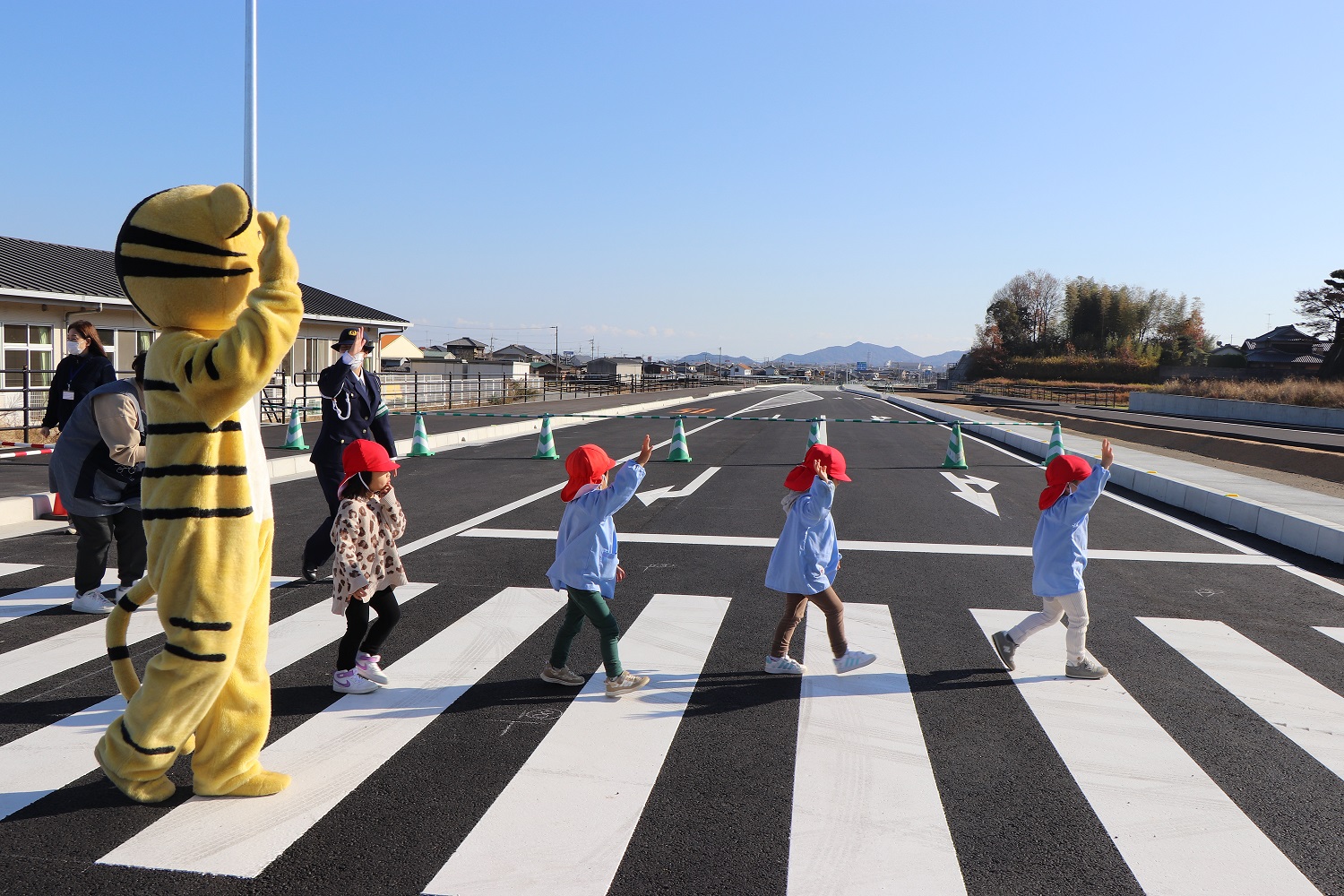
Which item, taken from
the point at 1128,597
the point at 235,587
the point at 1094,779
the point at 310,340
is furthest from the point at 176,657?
the point at 310,340

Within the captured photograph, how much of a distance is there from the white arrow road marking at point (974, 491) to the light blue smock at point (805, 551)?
6.99 meters

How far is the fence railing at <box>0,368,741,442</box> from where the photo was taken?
19.5 m

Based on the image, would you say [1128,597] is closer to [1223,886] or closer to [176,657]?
[1223,886]

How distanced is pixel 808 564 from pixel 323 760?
106 inches

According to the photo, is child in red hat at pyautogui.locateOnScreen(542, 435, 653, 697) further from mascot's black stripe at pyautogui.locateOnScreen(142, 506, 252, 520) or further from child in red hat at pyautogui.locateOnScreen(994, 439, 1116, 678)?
child in red hat at pyautogui.locateOnScreen(994, 439, 1116, 678)

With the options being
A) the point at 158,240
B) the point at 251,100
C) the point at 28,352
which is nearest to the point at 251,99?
the point at 251,100

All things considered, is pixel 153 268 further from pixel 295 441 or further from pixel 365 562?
pixel 295 441

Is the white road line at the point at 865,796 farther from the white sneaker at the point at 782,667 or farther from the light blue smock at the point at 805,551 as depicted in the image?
the light blue smock at the point at 805,551

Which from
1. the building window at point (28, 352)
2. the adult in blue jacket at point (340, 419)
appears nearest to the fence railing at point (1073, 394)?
the building window at point (28, 352)

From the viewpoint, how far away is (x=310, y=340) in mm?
31297

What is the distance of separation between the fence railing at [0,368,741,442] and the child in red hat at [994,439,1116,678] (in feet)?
37.0

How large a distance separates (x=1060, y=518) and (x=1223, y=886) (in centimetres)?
254

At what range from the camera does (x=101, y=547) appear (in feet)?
20.5

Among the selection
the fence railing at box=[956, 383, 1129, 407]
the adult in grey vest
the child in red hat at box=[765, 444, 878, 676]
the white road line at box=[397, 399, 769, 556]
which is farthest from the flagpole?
the fence railing at box=[956, 383, 1129, 407]
